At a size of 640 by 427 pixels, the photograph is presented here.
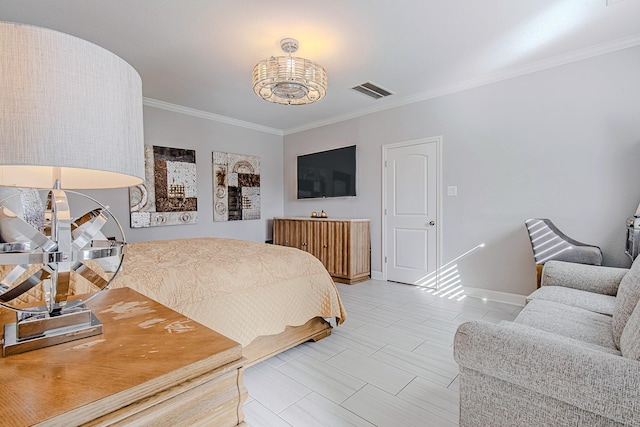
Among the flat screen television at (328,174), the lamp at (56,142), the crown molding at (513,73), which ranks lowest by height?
the lamp at (56,142)

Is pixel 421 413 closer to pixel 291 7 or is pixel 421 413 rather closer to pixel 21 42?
pixel 21 42

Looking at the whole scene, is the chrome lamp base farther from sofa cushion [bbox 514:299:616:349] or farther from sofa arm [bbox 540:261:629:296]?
sofa arm [bbox 540:261:629:296]

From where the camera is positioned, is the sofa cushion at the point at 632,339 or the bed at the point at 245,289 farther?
the bed at the point at 245,289

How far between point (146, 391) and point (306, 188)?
4937 mm

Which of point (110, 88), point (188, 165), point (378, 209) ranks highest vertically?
point (188, 165)

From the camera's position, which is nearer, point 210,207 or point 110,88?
point 110,88

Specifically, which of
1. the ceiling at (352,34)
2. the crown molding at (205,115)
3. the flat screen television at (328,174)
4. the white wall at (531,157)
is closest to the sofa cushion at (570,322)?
the white wall at (531,157)

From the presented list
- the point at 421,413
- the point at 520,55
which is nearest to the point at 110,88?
the point at 421,413

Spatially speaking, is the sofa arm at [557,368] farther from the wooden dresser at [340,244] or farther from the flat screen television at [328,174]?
the flat screen television at [328,174]

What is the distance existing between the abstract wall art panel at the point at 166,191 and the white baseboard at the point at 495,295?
3840mm

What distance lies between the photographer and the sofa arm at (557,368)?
855 mm

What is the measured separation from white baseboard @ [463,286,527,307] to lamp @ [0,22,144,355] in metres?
3.78

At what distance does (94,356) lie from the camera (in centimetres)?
67

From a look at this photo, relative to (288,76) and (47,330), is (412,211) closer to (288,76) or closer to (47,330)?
(288,76)
